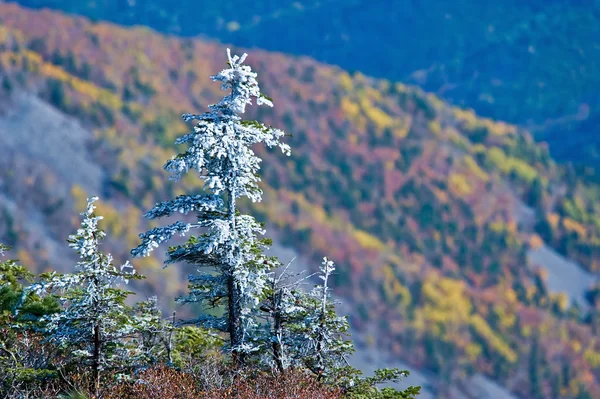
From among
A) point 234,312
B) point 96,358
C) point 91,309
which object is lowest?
point 96,358

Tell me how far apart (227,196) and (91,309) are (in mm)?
4789

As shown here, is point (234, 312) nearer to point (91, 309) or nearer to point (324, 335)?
point (324, 335)

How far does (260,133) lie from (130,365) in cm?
694

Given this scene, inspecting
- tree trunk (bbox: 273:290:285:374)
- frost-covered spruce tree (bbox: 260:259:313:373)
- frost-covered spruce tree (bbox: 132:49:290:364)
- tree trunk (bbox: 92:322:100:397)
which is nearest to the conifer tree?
frost-covered spruce tree (bbox: 260:259:313:373)

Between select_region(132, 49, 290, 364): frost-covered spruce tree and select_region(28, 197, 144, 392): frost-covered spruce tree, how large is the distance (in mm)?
1082

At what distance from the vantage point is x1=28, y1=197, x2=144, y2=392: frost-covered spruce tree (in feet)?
72.0

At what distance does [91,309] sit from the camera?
22516mm

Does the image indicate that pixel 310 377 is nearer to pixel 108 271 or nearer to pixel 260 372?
pixel 260 372

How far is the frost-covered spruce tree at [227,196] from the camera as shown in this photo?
23.2m

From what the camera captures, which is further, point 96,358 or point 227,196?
point 227,196

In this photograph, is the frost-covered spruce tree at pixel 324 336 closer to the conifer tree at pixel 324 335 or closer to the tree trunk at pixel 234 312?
the conifer tree at pixel 324 335

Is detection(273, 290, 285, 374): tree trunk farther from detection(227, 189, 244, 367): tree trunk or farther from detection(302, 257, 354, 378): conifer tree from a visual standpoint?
detection(227, 189, 244, 367): tree trunk

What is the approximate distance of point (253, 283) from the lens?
953 inches

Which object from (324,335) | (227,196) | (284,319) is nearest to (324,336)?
(324,335)
